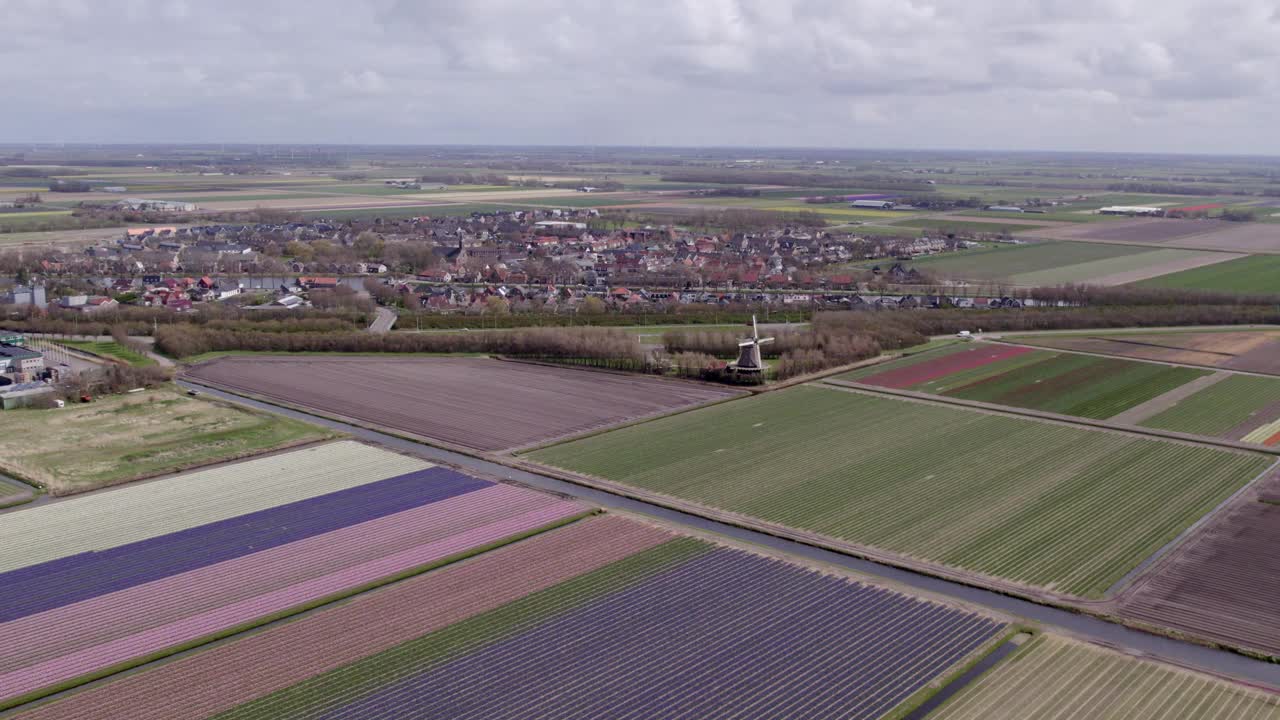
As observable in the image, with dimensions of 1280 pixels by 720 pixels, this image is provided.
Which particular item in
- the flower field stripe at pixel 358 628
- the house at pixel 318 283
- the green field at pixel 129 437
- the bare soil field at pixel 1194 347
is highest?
the house at pixel 318 283

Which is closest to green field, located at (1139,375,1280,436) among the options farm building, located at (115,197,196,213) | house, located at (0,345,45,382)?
house, located at (0,345,45,382)

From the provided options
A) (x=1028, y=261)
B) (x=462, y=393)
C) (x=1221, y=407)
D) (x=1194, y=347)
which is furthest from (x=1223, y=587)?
(x=1028, y=261)

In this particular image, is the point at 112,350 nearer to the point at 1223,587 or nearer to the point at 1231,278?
the point at 1223,587

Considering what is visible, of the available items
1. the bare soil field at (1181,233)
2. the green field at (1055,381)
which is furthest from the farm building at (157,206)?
the green field at (1055,381)

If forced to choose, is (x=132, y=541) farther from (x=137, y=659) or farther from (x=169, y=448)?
(x=169, y=448)

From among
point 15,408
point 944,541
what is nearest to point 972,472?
point 944,541

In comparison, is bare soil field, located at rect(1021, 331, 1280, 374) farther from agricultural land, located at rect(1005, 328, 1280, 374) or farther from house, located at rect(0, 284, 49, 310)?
house, located at rect(0, 284, 49, 310)

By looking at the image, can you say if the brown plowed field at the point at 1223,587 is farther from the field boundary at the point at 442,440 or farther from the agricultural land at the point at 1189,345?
the agricultural land at the point at 1189,345
